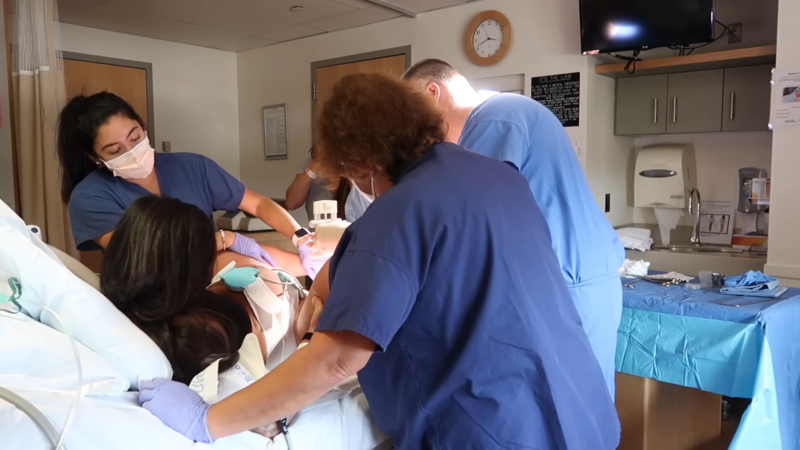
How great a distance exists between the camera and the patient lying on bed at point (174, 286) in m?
→ 1.12

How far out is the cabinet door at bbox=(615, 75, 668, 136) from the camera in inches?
124

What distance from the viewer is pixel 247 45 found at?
4.52 metres

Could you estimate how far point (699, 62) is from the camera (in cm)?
282

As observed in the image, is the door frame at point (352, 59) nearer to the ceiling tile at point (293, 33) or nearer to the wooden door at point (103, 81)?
the ceiling tile at point (293, 33)

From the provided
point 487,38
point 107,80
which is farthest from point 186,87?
point 487,38

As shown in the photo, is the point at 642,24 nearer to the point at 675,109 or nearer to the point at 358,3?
the point at 675,109

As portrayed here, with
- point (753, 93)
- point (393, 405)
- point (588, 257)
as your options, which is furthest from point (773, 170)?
point (393, 405)

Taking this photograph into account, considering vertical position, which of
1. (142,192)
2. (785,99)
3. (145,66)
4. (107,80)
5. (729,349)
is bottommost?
(729,349)

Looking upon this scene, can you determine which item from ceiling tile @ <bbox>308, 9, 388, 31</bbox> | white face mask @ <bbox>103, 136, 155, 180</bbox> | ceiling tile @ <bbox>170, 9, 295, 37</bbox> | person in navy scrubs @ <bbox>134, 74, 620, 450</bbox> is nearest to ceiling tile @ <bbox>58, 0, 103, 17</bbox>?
ceiling tile @ <bbox>170, 9, 295, 37</bbox>

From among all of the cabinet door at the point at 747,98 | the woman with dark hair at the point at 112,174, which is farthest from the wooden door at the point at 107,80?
the cabinet door at the point at 747,98

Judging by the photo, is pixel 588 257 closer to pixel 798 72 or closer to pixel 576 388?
pixel 576 388

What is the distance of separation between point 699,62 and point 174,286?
271cm

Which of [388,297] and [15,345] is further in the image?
[15,345]

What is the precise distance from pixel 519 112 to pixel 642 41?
1832mm
